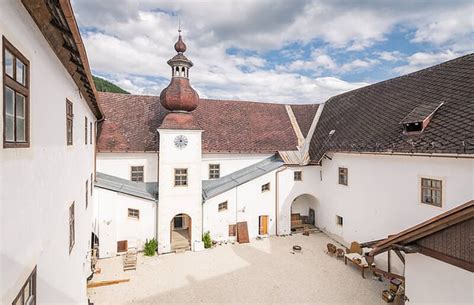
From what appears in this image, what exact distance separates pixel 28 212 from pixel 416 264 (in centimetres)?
845

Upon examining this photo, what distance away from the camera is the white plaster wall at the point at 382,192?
31.9ft

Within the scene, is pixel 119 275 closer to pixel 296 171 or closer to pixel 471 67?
pixel 296 171

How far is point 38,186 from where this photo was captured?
372 cm

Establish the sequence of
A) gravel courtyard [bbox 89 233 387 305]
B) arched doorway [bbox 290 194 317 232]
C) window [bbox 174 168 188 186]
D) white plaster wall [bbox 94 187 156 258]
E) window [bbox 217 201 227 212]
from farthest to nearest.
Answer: arched doorway [bbox 290 194 317 232] → window [bbox 217 201 227 212] → window [bbox 174 168 188 186] → white plaster wall [bbox 94 187 156 258] → gravel courtyard [bbox 89 233 387 305]

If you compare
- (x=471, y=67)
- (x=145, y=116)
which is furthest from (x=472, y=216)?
(x=145, y=116)

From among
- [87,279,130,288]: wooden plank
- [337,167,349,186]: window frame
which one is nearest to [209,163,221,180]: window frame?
[337,167,349,186]: window frame

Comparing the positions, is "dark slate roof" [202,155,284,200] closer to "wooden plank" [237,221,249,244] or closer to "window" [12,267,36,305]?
"wooden plank" [237,221,249,244]

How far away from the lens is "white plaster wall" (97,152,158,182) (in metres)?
16.5

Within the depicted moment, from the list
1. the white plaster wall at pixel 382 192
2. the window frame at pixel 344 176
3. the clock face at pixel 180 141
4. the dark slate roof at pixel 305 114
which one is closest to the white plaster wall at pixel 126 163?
the clock face at pixel 180 141

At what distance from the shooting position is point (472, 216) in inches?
221

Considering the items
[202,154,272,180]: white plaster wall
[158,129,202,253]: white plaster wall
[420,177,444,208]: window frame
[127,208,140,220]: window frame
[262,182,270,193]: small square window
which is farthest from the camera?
[202,154,272,180]: white plaster wall

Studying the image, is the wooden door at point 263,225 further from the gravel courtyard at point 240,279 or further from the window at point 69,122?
the window at point 69,122

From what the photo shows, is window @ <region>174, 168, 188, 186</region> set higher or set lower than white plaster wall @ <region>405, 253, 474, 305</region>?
higher

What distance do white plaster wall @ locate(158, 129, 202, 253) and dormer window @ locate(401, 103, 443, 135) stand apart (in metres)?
11.2
